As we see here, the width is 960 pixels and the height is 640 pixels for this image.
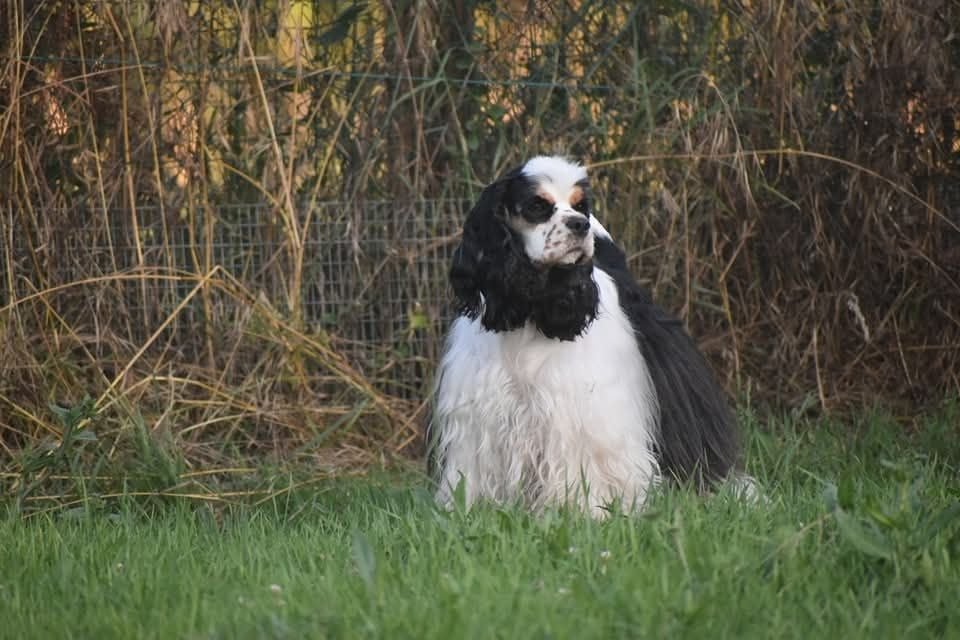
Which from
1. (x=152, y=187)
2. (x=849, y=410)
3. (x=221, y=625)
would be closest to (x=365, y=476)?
(x=152, y=187)

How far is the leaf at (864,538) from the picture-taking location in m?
3.21

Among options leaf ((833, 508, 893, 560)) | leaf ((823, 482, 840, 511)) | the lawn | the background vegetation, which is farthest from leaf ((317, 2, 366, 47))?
leaf ((833, 508, 893, 560))

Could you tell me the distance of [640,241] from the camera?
261 inches

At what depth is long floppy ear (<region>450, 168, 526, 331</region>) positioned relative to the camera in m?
4.62

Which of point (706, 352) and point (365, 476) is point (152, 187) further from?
point (706, 352)

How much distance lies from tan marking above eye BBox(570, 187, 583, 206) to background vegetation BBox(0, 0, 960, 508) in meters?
1.81

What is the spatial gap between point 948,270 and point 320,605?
4.37 m

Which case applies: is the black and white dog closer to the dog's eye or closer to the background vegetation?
the dog's eye

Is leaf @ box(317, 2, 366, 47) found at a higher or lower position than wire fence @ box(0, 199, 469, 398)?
higher

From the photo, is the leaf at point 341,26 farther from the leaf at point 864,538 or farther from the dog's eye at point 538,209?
the leaf at point 864,538

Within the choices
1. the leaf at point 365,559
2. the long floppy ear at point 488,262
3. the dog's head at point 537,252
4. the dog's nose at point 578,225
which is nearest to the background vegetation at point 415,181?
the long floppy ear at point 488,262

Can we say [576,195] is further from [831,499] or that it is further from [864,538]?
[864,538]

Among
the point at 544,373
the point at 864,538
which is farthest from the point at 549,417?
the point at 864,538

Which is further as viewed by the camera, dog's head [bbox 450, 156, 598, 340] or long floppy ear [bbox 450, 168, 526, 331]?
long floppy ear [bbox 450, 168, 526, 331]
